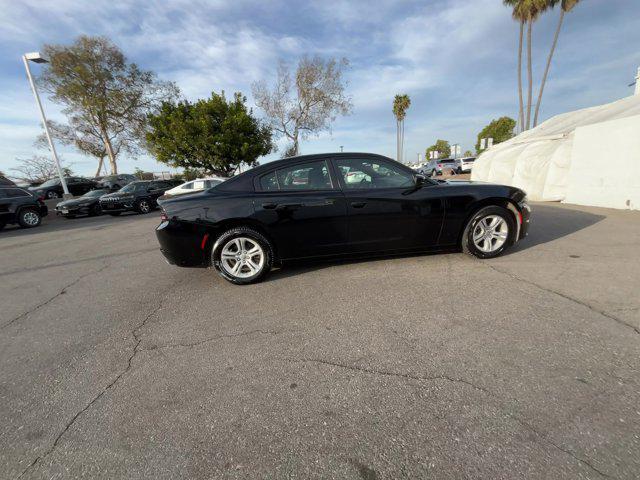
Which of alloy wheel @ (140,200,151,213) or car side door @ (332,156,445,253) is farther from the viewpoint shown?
alloy wheel @ (140,200,151,213)

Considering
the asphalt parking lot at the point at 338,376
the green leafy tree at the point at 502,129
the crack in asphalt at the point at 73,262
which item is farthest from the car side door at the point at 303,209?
the green leafy tree at the point at 502,129

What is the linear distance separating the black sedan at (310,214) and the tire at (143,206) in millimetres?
Result: 11634

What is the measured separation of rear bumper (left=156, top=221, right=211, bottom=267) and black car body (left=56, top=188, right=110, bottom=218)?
41.9ft

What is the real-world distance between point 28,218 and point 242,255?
12.3m

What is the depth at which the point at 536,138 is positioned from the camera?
11305 mm

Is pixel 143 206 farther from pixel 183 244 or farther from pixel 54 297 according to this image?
pixel 183 244

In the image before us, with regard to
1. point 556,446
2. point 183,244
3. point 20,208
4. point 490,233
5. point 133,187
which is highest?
point 133,187

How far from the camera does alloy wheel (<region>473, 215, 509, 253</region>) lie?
13.6 feet

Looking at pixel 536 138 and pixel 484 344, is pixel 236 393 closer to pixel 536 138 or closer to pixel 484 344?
pixel 484 344

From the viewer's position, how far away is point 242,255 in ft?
12.3

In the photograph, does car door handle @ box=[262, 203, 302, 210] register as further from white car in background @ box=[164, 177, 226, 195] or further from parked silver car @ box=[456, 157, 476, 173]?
parked silver car @ box=[456, 157, 476, 173]

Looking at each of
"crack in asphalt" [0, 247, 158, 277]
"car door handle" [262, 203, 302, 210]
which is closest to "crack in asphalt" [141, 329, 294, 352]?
"car door handle" [262, 203, 302, 210]

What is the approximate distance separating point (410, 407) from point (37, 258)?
777cm

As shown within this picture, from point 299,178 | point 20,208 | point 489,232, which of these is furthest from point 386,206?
point 20,208
